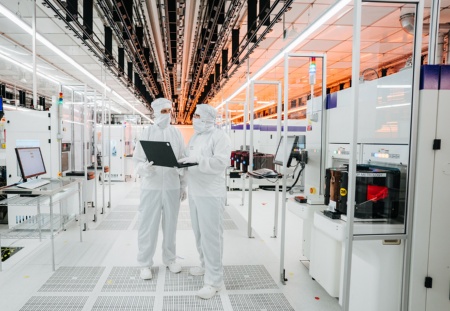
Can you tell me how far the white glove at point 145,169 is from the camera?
106 inches

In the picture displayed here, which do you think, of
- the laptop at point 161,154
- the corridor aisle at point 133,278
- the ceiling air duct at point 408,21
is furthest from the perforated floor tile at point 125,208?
the ceiling air duct at point 408,21

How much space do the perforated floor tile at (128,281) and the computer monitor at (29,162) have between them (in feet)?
4.50

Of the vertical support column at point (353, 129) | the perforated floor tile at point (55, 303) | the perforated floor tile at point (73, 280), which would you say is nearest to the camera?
the vertical support column at point (353, 129)

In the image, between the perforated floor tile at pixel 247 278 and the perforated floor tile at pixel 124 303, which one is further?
the perforated floor tile at pixel 247 278

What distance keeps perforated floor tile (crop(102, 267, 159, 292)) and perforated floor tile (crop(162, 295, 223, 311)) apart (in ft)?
0.88

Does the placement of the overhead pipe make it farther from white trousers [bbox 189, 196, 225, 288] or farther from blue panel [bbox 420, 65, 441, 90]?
blue panel [bbox 420, 65, 441, 90]

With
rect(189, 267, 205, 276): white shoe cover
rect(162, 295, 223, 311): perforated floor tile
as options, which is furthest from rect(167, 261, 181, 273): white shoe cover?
rect(162, 295, 223, 311): perforated floor tile

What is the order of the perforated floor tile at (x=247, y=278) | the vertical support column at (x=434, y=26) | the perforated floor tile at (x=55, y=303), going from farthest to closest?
the perforated floor tile at (x=247, y=278), the perforated floor tile at (x=55, y=303), the vertical support column at (x=434, y=26)

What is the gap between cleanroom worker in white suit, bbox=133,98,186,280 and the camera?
9.28 ft

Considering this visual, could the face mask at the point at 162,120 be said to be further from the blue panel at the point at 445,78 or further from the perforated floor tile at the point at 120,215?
the perforated floor tile at the point at 120,215

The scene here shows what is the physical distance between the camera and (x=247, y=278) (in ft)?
9.54

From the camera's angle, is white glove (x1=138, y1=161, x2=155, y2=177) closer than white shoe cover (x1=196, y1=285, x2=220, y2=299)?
No

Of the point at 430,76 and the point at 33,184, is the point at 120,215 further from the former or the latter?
the point at 430,76

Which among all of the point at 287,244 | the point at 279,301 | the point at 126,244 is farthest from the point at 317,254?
the point at 126,244
